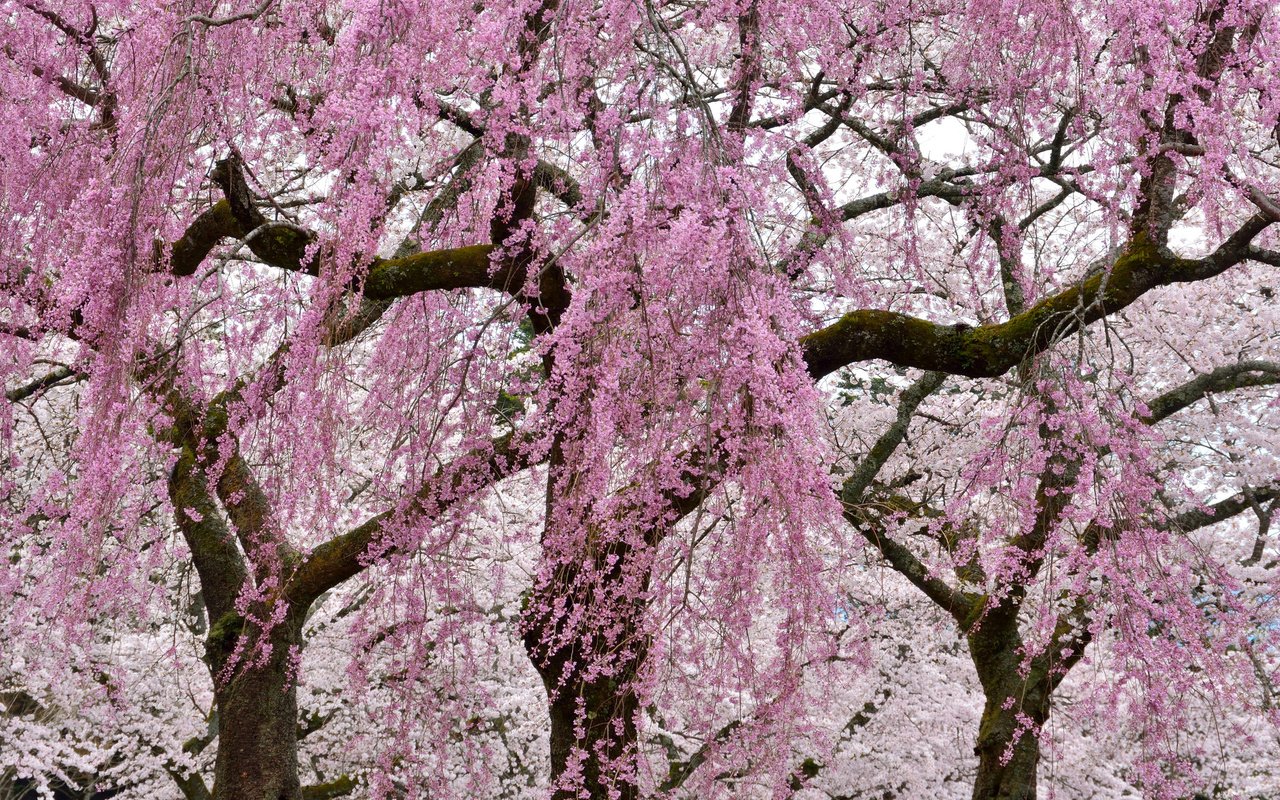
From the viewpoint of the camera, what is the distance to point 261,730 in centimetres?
493

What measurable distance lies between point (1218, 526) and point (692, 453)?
A: 6.89 meters

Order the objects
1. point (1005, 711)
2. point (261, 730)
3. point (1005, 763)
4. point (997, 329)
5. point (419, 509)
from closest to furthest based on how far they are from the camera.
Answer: point (419, 509), point (997, 329), point (261, 730), point (1005, 763), point (1005, 711)

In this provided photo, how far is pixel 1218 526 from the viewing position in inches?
338

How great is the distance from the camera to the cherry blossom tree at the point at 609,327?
271 centimetres

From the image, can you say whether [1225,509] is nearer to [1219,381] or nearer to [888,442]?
[1219,381]

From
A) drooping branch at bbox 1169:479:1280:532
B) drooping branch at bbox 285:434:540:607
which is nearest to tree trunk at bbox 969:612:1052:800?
drooping branch at bbox 1169:479:1280:532

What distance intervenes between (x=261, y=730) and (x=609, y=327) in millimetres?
3271

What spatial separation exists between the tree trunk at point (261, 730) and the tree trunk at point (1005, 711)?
139 inches

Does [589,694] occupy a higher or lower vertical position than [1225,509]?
lower

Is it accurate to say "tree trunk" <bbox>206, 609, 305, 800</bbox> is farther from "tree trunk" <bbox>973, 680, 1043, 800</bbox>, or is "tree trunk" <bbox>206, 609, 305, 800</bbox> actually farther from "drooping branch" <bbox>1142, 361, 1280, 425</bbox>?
"drooping branch" <bbox>1142, 361, 1280, 425</bbox>

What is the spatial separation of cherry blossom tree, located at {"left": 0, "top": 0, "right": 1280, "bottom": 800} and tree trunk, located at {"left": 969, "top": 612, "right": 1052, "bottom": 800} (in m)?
0.02

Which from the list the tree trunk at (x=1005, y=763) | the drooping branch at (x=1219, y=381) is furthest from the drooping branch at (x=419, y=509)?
the drooping branch at (x=1219, y=381)

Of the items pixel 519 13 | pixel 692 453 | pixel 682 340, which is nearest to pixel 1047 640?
pixel 692 453

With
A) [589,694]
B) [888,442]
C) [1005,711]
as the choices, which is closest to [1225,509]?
[1005,711]
